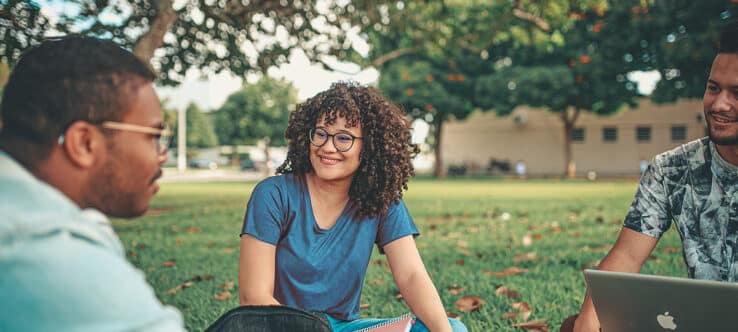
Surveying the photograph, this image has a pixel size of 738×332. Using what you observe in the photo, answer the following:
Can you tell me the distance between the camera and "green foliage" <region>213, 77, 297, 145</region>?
2163 inches

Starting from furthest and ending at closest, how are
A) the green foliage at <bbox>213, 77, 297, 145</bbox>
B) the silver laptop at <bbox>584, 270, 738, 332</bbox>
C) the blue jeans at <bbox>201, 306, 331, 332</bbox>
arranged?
the green foliage at <bbox>213, 77, 297, 145</bbox> → the blue jeans at <bbox>201, 306, 331, 332</bbox> → the silver laptop at <bbox>584, 270, 738, 332</bbox>

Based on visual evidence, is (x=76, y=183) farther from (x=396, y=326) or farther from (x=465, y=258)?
(x=465, y=258)

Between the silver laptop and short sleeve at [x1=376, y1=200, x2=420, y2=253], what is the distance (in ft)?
2.79

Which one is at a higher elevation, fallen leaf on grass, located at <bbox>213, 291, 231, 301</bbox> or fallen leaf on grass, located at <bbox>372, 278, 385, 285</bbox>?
fallen leaf on grass, located at <bbox>372, 278, 385, 285</bbox>

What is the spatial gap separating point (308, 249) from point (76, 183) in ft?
4.31

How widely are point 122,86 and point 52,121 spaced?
166mm

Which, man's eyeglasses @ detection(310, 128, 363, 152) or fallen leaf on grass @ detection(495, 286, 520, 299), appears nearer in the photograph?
man's eyeglasses @ detection(310, 128, 363, 152)

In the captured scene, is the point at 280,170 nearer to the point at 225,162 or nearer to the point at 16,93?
the point at 16,93

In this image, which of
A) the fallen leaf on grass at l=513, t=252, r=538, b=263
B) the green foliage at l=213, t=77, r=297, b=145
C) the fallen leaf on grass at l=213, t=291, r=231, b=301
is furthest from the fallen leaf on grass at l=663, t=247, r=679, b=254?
the green foliage at l=213, t=77, r=297, b=145

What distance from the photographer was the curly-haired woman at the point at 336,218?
246 centimetres

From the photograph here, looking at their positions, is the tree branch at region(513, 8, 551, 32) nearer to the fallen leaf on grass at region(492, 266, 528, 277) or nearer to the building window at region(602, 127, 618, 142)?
the fallen leaf on grass at region(492, 266, 528, 277)

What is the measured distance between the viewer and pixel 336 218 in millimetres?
2646

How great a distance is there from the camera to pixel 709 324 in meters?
1.83

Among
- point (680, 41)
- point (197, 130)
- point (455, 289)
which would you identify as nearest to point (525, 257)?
point (455, 289)
